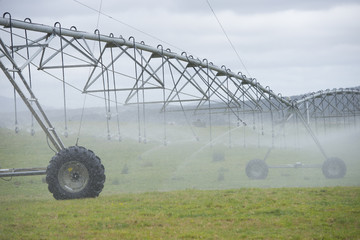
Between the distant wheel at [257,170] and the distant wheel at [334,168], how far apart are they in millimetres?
4086

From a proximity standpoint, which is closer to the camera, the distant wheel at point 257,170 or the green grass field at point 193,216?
the green grass field at point 193,216

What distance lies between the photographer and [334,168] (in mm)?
32719

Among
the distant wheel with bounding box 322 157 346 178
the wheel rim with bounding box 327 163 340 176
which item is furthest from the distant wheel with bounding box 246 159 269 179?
the wheel rim with bounding box 327 163 340 176

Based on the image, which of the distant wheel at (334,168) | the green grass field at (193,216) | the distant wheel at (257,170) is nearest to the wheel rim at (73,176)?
the green grass field at (193,216)

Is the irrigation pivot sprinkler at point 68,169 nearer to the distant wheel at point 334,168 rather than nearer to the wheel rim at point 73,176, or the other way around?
the wheel rim at point 73,176

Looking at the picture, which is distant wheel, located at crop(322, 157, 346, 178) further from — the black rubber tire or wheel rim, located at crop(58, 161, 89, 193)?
wheel rim, located at crop(58, 161, 89, 193)

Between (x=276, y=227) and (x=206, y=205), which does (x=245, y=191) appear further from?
(x=276, y=227)

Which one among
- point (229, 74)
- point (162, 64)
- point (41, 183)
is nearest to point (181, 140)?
point (41, 183)

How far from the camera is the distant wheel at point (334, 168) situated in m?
32.5

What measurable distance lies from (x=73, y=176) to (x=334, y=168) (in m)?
21.8

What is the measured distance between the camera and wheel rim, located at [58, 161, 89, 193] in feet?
51.4

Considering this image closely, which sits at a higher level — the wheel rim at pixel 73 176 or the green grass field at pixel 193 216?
the wheel rim at pixel 73 176

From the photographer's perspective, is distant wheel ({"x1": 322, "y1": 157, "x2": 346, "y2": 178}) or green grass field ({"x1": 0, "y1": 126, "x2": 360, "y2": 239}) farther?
distant wheel ({"x1": 322, "y1": 157, "x2": 346, "y2": 178})

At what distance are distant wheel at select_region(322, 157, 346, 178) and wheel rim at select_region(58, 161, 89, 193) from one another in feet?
69.4
